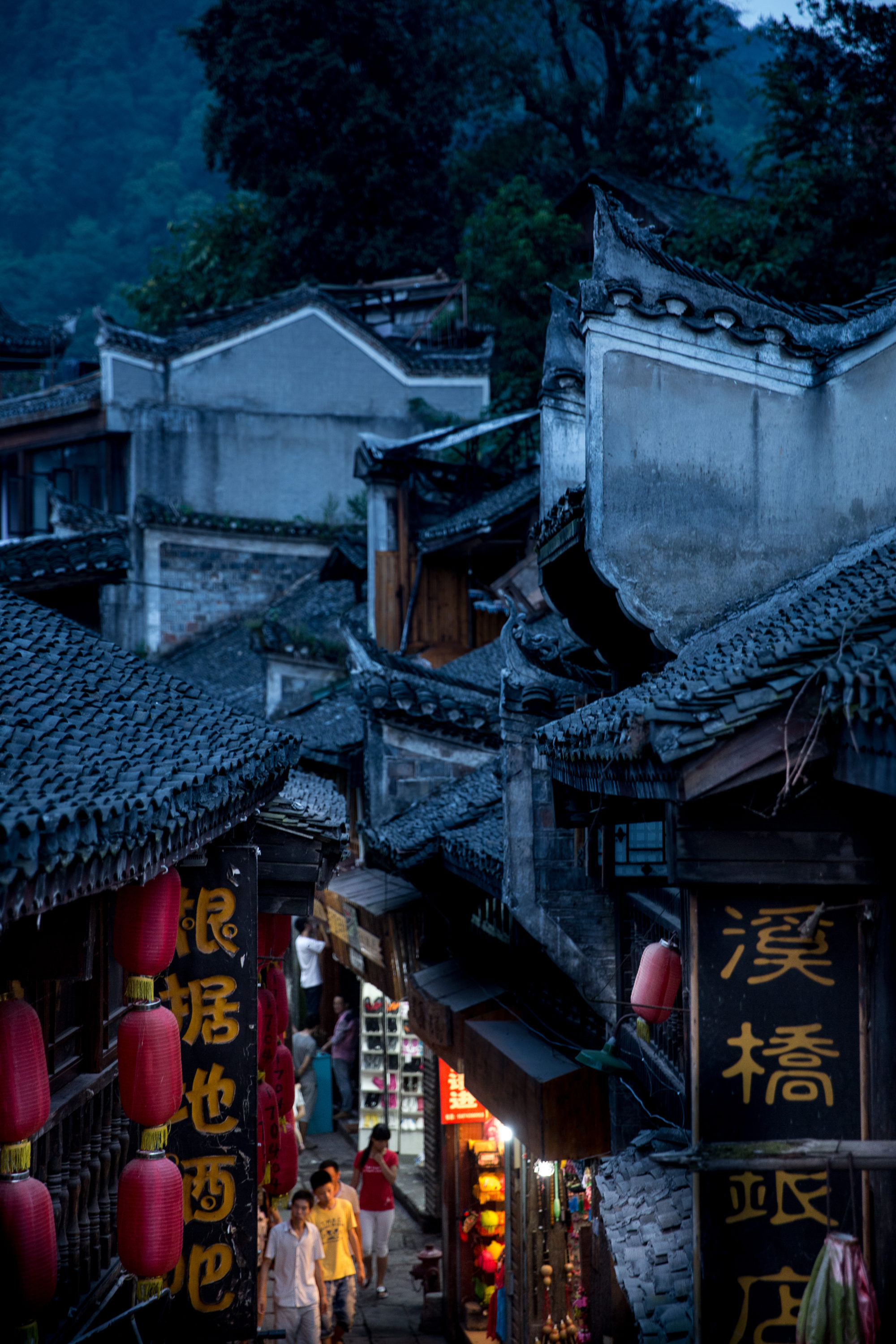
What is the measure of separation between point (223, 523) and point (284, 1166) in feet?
84.2

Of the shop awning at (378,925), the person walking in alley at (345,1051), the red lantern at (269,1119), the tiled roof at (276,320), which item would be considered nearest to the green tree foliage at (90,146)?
the tiled roof at (276,320)

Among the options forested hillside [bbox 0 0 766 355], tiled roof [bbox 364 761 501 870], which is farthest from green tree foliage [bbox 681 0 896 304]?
forested hillside [bbox 0 0 766 355]

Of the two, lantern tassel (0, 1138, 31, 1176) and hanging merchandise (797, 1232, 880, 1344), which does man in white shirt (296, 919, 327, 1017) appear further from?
hanging merchandise (797, 1232, 880, 1344)

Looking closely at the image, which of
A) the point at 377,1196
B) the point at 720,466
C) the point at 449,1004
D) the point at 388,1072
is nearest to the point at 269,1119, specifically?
the point at 449,1004

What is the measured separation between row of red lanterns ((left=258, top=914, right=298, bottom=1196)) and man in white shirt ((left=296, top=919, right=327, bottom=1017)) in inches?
519

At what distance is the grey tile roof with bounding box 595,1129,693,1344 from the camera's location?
741 centimetres

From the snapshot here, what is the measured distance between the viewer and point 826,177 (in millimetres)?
23094

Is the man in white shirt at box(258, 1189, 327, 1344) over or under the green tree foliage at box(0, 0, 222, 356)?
under

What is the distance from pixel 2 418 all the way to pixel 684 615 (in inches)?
1204

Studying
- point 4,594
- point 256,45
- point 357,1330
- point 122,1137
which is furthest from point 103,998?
point 256,45

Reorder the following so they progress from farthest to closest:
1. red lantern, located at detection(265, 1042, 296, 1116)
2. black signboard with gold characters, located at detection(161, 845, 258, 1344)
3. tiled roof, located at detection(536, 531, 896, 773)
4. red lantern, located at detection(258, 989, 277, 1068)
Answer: red lantern, located at detection(265, 1042, 296, 1116)
red lantern, located at detection(258, 989, 277, 1068)
black signboard with gold characters, located at detection(161, 845, 258, 1344)
tiled roof, located at detection(536, 531, 896, 773)

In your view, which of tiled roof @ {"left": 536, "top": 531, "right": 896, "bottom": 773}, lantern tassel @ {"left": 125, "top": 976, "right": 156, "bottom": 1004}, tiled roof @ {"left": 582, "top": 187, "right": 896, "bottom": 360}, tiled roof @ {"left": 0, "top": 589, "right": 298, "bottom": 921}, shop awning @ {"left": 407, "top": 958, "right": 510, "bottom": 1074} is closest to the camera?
tiled roof @ {"left": 0, "top": 589, "right": 298, "bottom": 921}

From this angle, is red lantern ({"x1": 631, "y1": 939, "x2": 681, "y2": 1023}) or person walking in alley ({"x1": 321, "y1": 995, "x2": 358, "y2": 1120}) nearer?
red lantern ({"x1": 631, "y1": 939, "x2": 681, "y2": 1023})

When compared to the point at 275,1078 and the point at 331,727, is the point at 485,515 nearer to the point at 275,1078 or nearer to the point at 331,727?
the point at 331,727
